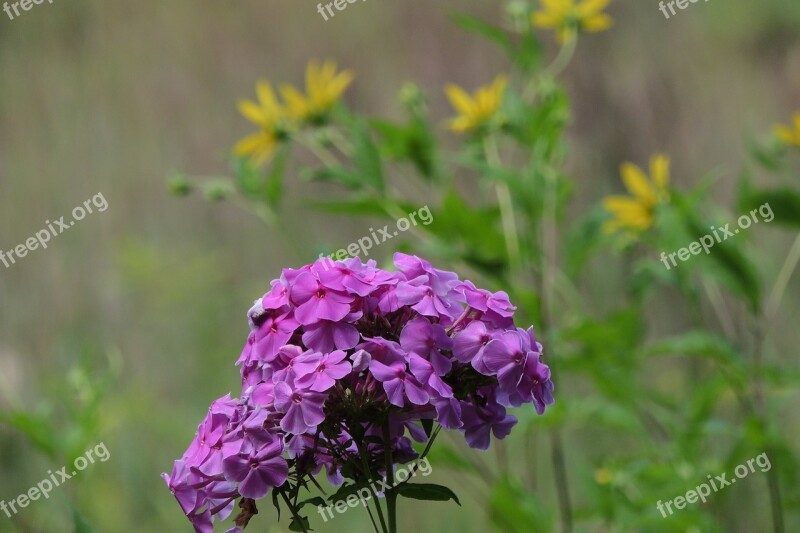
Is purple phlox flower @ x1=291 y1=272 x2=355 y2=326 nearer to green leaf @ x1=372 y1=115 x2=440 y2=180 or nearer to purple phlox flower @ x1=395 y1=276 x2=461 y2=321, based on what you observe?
purple phlox flower @ x1=395 y1=276 x2=461 y2=321

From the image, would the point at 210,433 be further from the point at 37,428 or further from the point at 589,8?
the point at 589,8

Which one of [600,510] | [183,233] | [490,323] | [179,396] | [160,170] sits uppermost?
[160,170]

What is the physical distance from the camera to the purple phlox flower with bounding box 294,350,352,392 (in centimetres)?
70

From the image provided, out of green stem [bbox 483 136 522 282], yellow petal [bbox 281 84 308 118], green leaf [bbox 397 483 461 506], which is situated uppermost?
yellow petal [bbox 281 84 308 118]

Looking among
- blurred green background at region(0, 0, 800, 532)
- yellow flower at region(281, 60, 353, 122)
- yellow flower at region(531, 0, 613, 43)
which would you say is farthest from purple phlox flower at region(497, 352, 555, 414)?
blurred green background at region(0, 0, 800, 532)

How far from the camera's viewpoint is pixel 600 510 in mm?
1567

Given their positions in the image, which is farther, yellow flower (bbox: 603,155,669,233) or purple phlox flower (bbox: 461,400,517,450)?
yellow flower (bbox: 603,155,669,233)

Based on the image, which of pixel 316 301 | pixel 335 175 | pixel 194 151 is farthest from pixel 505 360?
pixel 194 151

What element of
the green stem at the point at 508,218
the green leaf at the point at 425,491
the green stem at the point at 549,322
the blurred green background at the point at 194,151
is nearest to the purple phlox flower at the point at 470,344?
the green leaf at the point at 425,491

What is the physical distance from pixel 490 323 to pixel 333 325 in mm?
118

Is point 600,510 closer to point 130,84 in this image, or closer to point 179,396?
point 179,396

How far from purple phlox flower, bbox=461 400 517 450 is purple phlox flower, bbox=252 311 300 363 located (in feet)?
0.51

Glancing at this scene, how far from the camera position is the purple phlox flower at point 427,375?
70cm

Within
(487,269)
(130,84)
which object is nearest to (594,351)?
(487,269)
